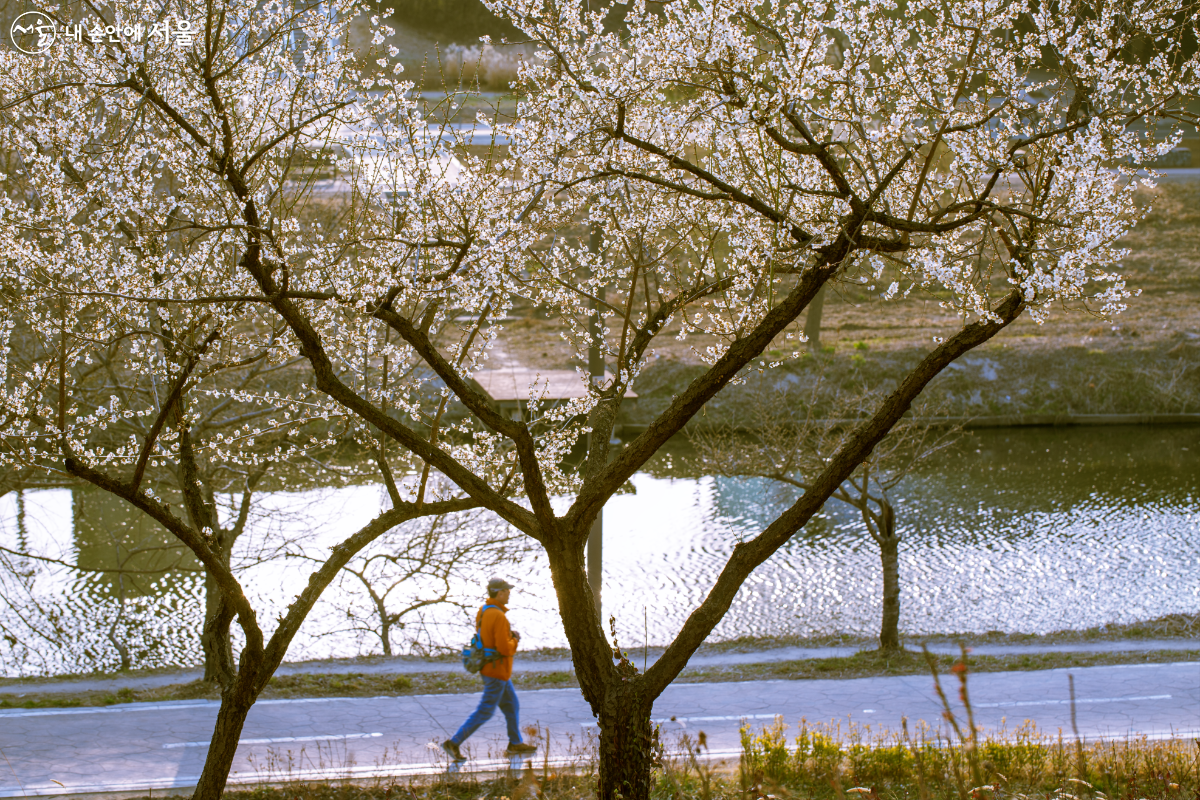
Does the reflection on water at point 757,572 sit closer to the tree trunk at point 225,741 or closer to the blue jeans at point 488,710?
the blue jeans at point 488,710

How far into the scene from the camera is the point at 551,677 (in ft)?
36.1

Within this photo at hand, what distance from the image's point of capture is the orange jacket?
25.8ft

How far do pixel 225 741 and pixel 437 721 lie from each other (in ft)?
11.2

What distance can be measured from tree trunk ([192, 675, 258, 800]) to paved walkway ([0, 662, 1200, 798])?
1.50 m

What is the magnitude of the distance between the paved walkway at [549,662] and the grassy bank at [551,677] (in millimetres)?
365

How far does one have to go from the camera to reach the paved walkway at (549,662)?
11.5m

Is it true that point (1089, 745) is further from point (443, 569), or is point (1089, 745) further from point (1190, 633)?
point (443, 569)

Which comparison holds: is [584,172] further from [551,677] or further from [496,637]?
[551,677]

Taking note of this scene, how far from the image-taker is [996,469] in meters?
22.9

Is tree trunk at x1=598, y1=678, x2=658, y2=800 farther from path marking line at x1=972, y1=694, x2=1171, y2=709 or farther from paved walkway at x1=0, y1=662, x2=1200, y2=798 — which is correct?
path marking line at x1=972, y1=694, x2=1171, y2=709

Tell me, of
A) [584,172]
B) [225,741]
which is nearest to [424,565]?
[225,741]

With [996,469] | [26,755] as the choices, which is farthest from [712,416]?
[26,755]

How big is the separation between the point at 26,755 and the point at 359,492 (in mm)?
10938

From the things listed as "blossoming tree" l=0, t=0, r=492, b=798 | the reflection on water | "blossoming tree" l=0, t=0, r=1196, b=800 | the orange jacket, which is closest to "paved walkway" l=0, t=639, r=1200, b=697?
the reflection on water
